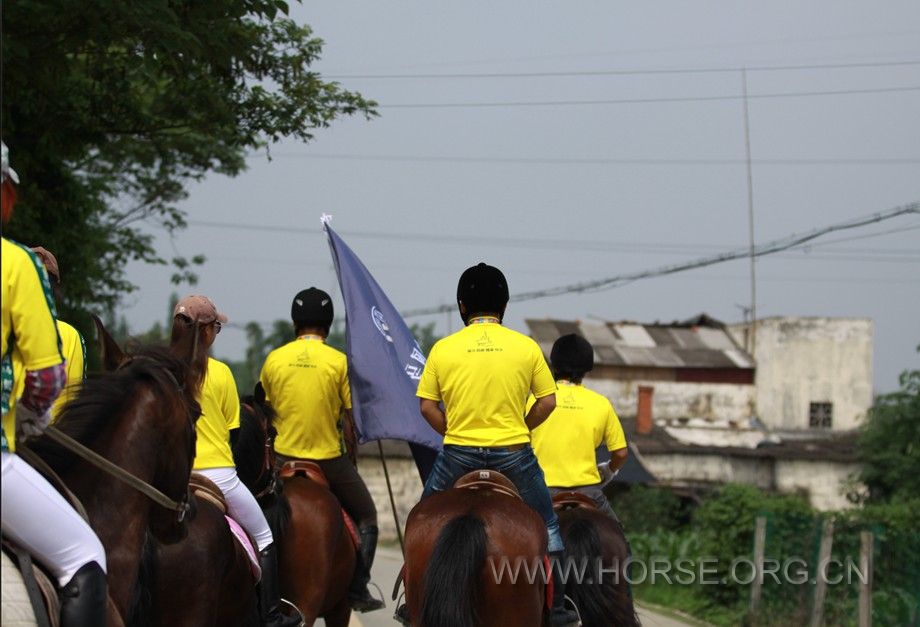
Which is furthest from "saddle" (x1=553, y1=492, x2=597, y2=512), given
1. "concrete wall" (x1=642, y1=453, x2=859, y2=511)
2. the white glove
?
"concrete wall" (x1=642, y1=453, x2=859, y2=511)

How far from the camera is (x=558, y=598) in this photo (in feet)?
25.5

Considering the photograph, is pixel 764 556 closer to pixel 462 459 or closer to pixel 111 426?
pixel 462 459

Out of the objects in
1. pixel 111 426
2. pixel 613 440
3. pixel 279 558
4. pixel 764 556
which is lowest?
pixel 764 556

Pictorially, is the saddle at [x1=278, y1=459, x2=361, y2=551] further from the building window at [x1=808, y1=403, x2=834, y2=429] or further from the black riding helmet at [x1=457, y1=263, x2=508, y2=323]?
the building window at [x1=808, y1=403, x2=834, y2=429]

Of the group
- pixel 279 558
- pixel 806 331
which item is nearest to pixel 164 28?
pixel 279 558

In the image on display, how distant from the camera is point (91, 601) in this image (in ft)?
15.9

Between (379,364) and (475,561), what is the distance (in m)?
2.65

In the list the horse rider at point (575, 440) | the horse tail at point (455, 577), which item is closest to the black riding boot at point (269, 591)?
the horse tail at point (455, 577)

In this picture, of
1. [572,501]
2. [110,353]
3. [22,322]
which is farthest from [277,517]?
[22,322]

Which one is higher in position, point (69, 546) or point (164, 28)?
point (164, 28)

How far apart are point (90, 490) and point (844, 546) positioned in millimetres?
11652

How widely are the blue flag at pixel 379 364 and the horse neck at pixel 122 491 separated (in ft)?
11.1

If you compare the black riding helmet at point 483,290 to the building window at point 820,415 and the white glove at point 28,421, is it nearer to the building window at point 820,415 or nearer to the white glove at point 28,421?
the white glove at point 28,421

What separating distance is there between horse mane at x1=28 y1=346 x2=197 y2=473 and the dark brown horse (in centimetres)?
372
